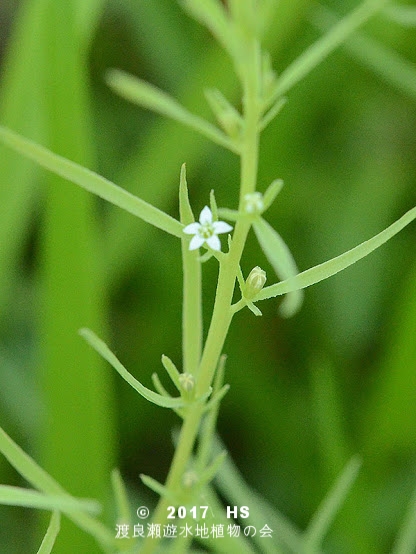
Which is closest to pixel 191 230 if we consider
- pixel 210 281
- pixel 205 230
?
pixel 205 230

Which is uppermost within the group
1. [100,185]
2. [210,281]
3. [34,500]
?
[210,281]

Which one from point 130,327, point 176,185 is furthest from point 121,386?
point 176,185

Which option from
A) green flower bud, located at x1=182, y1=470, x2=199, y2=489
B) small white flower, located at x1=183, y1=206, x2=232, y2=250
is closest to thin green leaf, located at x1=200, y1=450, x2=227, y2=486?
green flower bud, located at x1=182, y1=470, x2=199, y2=489

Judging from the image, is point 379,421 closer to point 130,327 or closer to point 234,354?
point 234,354

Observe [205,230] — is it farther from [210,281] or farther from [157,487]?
[210,281]

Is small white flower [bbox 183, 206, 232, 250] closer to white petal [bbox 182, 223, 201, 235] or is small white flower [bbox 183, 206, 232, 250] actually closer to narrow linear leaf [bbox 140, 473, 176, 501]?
white petal [bbox 182, 223, 201, 235]

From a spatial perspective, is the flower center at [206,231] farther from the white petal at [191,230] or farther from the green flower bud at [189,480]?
the green flower bud at [189,480]

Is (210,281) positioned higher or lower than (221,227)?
higher
